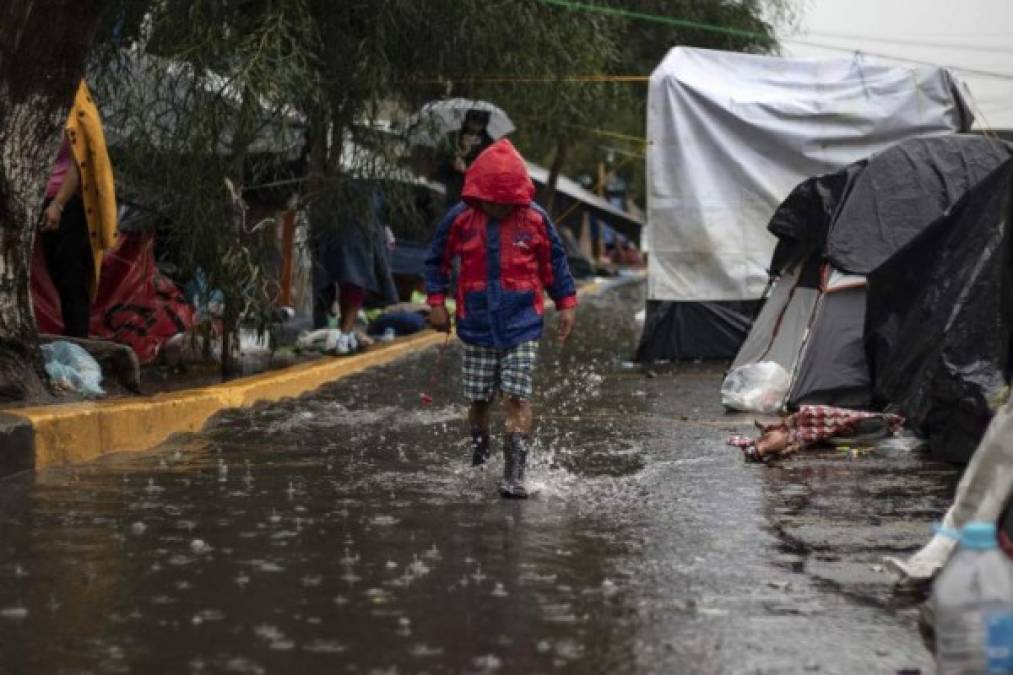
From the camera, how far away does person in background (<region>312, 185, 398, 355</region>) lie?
561 inches

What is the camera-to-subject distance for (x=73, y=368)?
9469 mm

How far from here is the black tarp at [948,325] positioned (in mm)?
8297

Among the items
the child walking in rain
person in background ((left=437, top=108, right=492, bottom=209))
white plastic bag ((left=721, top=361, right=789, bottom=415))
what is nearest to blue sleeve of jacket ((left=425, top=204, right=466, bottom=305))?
the child walking in rain

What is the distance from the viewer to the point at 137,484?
745cm

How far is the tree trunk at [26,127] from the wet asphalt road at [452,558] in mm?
907

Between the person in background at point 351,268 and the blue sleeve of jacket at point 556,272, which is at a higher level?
the blue sleeve of jacket at point 556,272

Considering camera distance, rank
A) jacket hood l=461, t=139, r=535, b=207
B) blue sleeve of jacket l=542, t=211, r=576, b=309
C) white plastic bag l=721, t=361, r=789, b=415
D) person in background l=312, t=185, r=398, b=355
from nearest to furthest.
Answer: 1. jacket hood l=461, t=139, r=535, b=207
2. blue sleeve of jacket l=542, t=211, r=576, b=309
3. white plastic bag l=721, t=361, r=789, b=415
4. person in background l=312, t=185, r=398, b=355

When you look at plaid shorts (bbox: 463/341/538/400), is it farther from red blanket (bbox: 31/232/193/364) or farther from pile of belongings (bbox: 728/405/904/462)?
red blanket (bbox: 31/232/193/364)

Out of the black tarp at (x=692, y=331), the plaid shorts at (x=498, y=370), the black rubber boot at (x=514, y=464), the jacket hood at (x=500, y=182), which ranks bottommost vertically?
the black tarp at (x=692, y=331)

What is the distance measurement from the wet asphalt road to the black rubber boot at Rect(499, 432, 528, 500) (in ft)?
0.38

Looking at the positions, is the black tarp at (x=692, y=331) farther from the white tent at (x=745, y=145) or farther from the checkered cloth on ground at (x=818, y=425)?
the checkered cloth on ground at (x=818, y=425)

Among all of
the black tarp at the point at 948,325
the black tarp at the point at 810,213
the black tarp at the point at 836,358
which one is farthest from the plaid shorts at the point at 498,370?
the black tarp at the point at 810,213

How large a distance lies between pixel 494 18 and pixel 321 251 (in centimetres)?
272

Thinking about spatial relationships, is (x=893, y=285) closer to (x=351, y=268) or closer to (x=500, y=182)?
(x=500, y=182)
